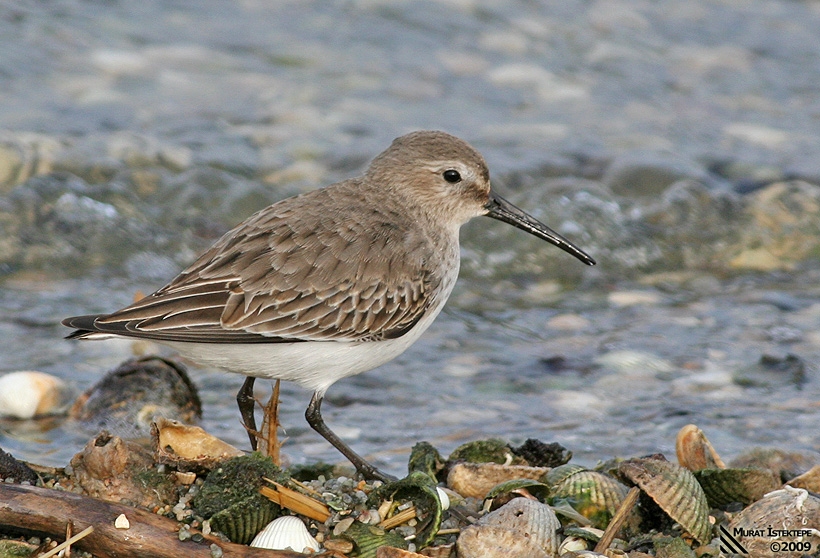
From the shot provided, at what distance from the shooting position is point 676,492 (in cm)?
419

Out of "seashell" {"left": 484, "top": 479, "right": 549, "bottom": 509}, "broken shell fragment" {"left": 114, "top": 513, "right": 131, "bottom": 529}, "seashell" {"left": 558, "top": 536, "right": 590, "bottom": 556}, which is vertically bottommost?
"seashell" {"left": 558, "top": 536, "right": 590, "bottom": 556}

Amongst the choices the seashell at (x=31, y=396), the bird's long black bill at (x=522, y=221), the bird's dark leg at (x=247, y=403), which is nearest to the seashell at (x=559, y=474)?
Answer: the bird's dark leg at (x=247, y=403)

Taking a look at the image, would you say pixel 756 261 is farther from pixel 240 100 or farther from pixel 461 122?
pixel 240 100

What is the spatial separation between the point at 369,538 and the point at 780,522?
5.32 feet

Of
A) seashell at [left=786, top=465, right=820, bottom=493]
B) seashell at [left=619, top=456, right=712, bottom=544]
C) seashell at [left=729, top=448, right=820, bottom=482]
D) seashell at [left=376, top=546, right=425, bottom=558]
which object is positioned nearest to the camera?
seashell at [left=376, top=546, right=425, bottom=558]

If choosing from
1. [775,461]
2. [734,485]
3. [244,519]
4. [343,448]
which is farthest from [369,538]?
[775,461]

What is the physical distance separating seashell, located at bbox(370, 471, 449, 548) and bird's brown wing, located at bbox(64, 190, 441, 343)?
41.1 inches

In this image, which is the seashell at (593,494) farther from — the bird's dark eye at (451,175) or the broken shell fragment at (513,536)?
the bird's dark eye at (451,175)

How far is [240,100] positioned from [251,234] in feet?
18.8

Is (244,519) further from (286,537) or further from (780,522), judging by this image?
(780,522)

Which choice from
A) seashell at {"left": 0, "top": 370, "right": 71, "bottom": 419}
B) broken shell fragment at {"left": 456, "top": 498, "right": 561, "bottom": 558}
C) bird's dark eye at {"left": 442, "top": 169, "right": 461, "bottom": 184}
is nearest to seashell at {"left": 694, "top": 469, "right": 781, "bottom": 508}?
broken shell fragment at {"left": 456, "top": 498, "right": 561, "bottom": 558}

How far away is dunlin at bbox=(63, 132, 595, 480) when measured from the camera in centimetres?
475

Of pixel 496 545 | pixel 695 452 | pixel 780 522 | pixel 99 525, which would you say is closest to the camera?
pixel 99 525

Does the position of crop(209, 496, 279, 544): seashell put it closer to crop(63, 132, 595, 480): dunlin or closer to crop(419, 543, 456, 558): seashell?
crop(419, 543, 456, 558): seashell
